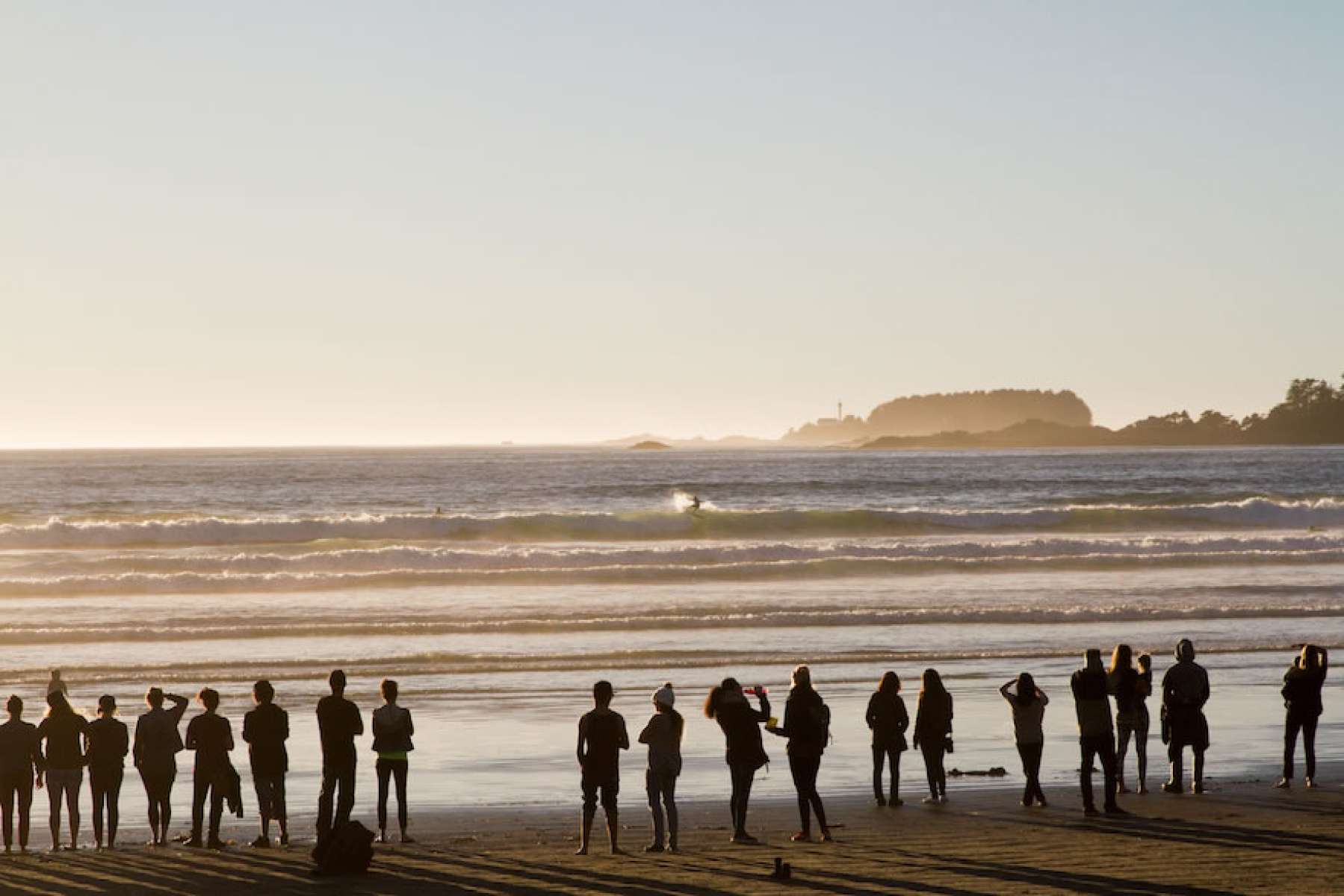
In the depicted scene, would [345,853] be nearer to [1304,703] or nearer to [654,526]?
[1304,703]

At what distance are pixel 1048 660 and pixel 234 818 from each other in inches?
564

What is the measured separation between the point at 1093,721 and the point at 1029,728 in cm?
59

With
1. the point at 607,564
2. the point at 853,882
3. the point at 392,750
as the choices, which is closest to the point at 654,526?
the point at 607,564

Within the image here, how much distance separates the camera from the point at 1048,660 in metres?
24.9

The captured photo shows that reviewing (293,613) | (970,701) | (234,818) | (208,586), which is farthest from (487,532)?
(234,818)

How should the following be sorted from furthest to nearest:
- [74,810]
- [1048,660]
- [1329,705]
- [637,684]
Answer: [1048,660]
[637,684]
[1329,705]
[74,810]

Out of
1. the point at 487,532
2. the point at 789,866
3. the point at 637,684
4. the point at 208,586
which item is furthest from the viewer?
the point at 487,532

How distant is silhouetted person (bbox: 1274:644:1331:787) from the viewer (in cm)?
1538

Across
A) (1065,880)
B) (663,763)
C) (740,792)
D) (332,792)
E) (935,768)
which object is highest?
(663,763)

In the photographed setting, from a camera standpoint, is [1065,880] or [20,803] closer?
[1065,880]

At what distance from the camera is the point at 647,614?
31500mm

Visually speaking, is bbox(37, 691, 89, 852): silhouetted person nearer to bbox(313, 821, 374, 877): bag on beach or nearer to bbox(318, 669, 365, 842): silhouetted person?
bbox(318, 669, 365, 842): silhouetted person

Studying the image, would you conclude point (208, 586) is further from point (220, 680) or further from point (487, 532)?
point (487, 532)

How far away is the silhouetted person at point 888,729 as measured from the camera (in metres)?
14.8
